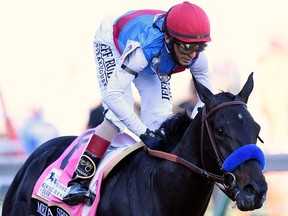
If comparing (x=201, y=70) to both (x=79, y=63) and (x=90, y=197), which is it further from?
(x=79, y=63)

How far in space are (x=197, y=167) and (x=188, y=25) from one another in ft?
2.85

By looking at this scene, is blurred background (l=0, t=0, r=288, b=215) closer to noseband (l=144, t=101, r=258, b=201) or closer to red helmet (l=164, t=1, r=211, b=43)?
red helmet (l=164, t=1, r=211, b=43)

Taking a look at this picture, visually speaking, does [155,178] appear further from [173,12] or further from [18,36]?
[18,36]

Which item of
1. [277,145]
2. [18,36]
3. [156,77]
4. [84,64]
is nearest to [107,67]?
[156,77]

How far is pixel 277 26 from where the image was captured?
10.3m

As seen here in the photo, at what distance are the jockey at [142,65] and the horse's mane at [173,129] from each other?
0.05m

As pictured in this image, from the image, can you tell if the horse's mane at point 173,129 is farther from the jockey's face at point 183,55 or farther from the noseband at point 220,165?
the jockey's face at point 183,55

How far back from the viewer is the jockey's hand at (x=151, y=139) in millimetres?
5742

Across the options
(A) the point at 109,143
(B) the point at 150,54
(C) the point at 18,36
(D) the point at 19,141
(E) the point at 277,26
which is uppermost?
(B) the point at 150,54

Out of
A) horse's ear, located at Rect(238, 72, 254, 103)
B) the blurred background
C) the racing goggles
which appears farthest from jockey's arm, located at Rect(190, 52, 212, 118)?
the blurred background

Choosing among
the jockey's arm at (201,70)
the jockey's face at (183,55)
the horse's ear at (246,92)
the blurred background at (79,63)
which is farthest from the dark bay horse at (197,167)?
the blurred background at (79,63)

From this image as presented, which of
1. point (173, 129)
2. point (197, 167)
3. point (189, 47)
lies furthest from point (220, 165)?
point (189, 47)

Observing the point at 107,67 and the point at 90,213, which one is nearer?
the point at 90,213

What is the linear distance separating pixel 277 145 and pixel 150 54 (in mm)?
4036
